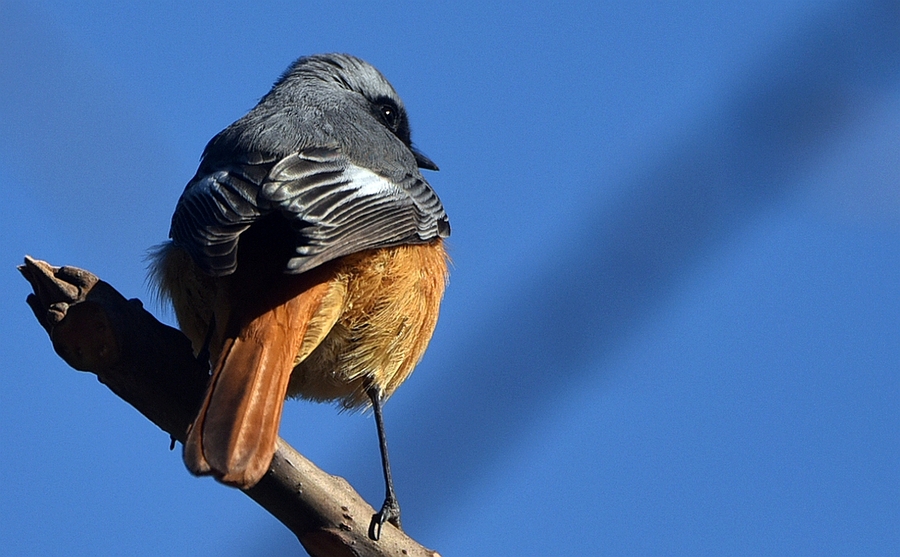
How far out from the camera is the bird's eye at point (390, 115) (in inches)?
202

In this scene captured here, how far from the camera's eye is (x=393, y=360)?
3.96 m

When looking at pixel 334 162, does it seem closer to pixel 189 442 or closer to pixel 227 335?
pixel 227 335

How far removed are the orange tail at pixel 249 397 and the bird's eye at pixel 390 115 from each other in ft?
6.58

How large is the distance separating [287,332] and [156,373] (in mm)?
450

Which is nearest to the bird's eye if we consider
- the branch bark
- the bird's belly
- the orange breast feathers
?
the orange breast feathers

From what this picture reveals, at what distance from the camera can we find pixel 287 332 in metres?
3.11

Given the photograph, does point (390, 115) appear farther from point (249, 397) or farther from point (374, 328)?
point (249, 397)

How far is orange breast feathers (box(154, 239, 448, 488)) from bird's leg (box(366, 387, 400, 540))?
60 mm

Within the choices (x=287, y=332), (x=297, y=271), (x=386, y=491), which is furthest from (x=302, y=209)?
(x=386, y=491)

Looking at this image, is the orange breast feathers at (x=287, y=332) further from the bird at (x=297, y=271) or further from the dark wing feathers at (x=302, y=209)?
the dark wing feathers at (x=302, y=209)

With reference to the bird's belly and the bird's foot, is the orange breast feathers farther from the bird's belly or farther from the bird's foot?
the bird's foot

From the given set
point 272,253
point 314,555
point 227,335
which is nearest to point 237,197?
point 272,253

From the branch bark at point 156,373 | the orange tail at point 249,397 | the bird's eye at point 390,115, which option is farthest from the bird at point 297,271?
the bird's eye at point 390,115

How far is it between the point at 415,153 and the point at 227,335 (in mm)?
2483
